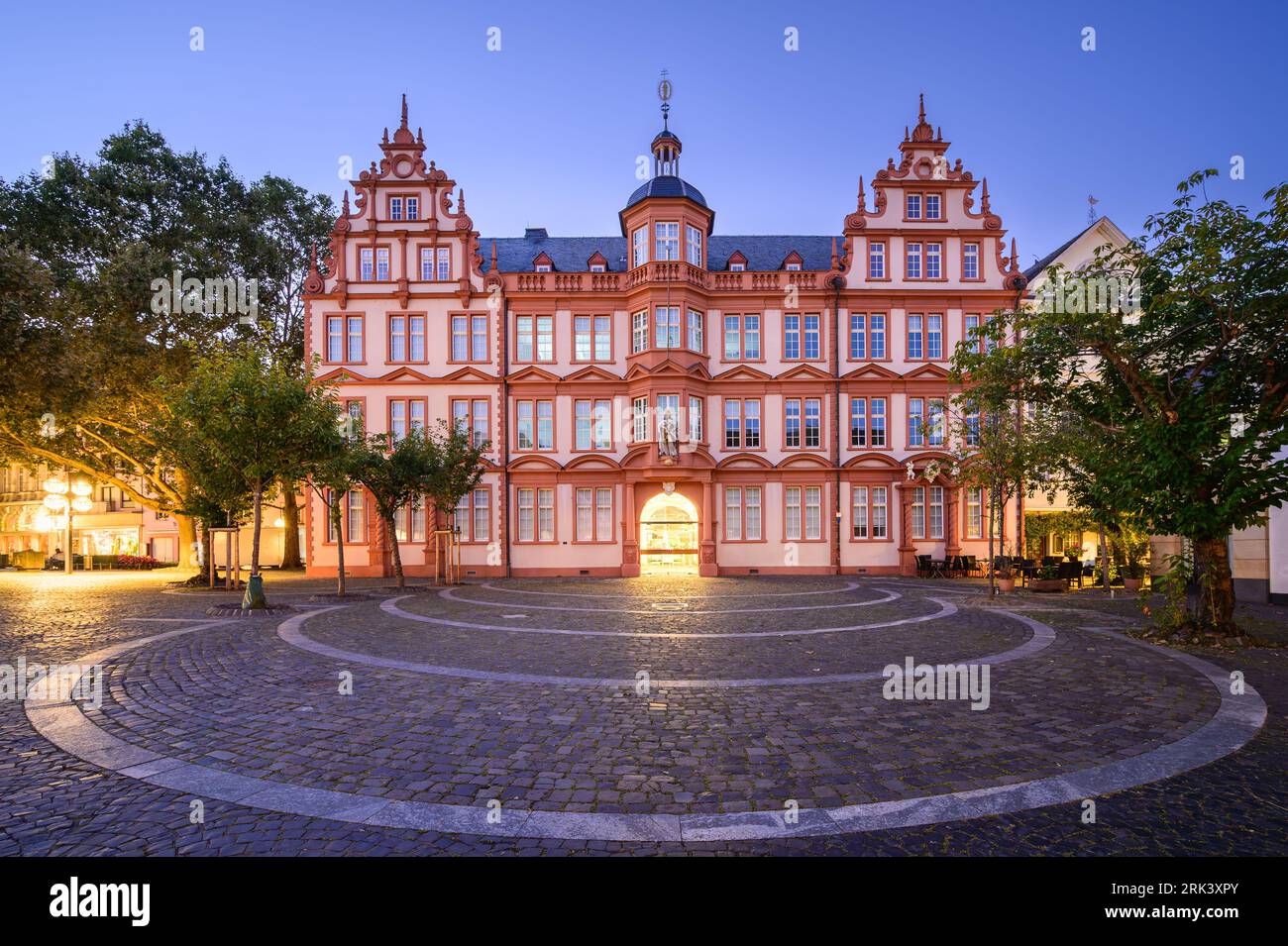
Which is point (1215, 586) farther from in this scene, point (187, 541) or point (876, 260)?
point (187, 541)

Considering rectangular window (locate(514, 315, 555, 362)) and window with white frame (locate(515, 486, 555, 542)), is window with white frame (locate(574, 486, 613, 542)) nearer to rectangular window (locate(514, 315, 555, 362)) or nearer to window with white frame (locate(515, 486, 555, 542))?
window with white frame (locate(515, 486, 555, 542))

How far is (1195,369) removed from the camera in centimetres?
1190

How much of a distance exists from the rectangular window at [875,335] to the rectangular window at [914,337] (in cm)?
135

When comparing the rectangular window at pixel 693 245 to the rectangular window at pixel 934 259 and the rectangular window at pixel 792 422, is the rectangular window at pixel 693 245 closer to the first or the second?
the rectangular window at pixel 792 422

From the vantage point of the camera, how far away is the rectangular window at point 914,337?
1219 inches

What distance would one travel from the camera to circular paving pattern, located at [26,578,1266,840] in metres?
4.74

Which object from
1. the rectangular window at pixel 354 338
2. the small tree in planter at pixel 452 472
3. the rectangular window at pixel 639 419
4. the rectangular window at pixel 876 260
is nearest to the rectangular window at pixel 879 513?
Result: the rectangular window at pixel 876 260

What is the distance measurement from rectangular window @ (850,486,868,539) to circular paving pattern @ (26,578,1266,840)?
17.7m

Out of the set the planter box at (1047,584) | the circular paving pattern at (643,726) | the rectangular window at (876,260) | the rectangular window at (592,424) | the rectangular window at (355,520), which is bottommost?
the planter box at (1047,584)

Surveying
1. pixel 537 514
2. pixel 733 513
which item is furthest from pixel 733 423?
pixel 537 514

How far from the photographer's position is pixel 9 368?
16.4m
